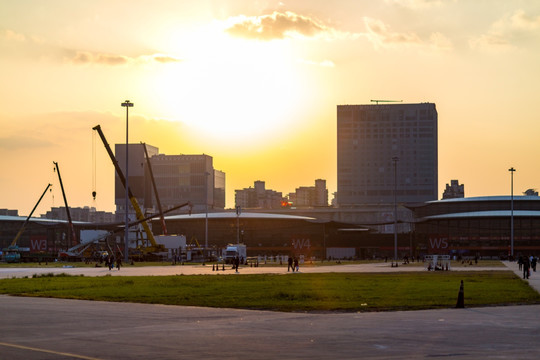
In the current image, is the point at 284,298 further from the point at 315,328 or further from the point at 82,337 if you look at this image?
the point at 82,337

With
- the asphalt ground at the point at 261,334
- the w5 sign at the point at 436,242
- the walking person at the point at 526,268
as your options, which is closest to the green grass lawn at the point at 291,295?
the asphalt ground at the point at 261,334

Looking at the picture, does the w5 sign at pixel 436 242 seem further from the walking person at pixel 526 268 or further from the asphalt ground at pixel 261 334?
the asphalt ground at pixel 261 334

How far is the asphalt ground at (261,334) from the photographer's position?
66.5 feet

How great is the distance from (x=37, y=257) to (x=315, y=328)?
457 feet

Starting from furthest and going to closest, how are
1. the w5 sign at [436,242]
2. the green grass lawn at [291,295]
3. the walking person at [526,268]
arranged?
1. the w5 sign at [436,242]
2. the walking person at [526,268]
3. the green grass lawn at [291,295]

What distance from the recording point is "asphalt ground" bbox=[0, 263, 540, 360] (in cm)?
2027

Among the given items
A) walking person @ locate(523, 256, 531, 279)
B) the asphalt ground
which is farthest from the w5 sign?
the asphalt ground

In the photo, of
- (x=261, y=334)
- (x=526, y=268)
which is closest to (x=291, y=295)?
(x=261, y=334)

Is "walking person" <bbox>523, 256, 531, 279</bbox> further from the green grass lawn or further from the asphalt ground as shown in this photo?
the asphalt ground

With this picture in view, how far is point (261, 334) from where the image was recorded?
2456 centimetres

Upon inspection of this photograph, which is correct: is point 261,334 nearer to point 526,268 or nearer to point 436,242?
point 526,268

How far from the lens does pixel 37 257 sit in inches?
6216

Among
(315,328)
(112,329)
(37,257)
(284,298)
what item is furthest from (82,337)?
(37,257)

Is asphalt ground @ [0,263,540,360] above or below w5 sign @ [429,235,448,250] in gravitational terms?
below
